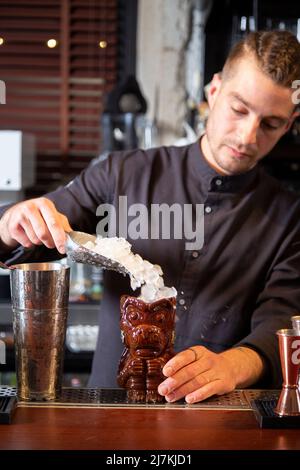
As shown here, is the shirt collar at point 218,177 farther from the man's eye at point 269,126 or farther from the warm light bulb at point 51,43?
the warm light bulb at point 51,43

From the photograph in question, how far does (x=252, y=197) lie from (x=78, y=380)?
1.79m

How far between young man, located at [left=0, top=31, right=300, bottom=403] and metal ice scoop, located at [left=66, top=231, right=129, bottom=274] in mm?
236

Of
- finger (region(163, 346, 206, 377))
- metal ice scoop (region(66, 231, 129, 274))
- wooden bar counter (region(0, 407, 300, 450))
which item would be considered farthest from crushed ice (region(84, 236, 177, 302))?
wooden bar counter (region(0, 407, 300, 450))

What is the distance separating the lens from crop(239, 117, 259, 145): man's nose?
6.15ft

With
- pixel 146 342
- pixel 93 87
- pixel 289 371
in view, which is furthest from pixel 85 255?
pixel 93 87

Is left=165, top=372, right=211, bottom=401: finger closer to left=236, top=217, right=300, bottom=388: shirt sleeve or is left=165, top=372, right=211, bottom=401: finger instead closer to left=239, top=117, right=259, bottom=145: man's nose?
left=236, top=217, right=300, bottom=388: shirt sleeve

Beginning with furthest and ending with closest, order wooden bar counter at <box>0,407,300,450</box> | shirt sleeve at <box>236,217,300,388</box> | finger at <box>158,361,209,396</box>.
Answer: shirt sleeve at <box>236,217,300,388</box> < finger at <box>158,361,209,396</box> < wooden bar counter at <box>0,407,300,450</box>

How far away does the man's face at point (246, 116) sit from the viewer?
1.86 m

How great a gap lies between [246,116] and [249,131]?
0.04m

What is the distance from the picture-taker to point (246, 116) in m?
1.90

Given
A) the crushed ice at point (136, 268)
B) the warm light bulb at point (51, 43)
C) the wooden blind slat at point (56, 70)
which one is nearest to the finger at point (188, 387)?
the crushed ice at point (136, 268)
